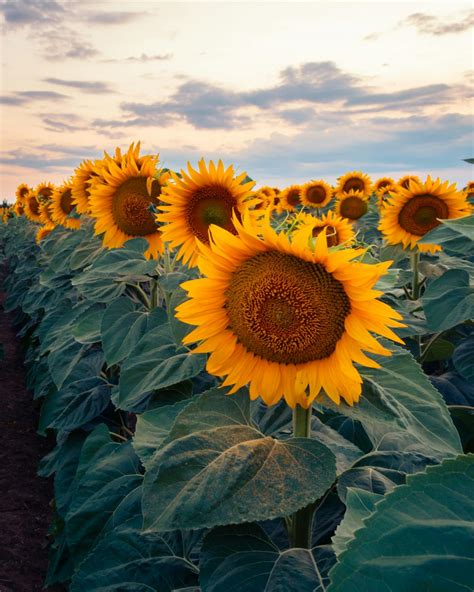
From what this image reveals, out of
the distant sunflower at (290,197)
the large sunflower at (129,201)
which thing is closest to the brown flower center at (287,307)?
the large sunflower at (129,201)

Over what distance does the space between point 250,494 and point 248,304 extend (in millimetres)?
471

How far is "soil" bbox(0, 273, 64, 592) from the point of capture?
392 centimetres

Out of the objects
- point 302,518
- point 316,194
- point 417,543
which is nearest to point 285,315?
point 302,518

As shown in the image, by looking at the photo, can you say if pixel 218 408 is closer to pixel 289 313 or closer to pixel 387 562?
pixel 289 313

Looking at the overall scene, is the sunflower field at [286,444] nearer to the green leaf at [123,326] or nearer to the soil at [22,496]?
the green leaf at [123,326]

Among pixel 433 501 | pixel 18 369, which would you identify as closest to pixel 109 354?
pixel 433 501

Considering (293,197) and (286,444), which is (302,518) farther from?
(293,197)

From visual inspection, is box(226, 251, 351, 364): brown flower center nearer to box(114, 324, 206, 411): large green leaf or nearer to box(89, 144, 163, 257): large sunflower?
box(114, 324, 206, 411): large green leaf

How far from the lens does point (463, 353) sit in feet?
9.94

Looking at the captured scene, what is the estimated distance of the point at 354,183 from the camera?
11.1 meters

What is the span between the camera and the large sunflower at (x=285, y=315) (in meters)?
1.45

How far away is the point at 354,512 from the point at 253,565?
1.58 ft

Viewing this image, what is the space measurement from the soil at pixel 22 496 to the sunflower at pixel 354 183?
21.0 feet

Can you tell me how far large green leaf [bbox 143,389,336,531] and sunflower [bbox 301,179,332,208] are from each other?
9.76 metres
